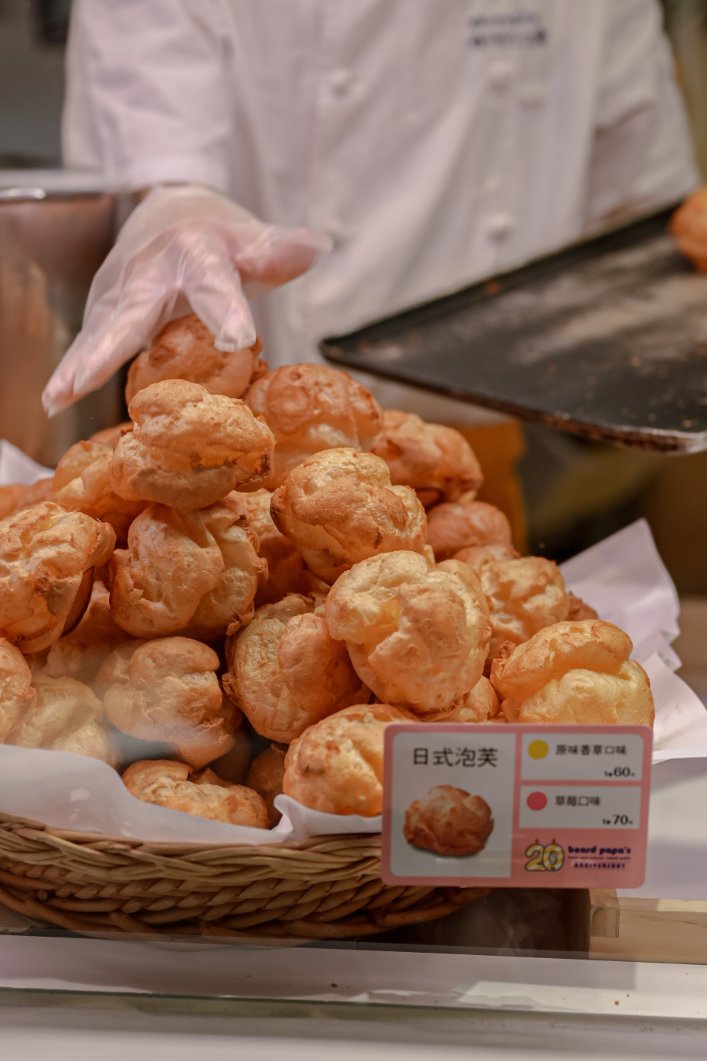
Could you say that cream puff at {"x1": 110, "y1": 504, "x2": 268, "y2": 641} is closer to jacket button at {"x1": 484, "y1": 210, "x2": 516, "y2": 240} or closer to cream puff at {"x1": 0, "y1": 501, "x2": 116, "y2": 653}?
cream puff at {"x1": 0, "y1": 501, "x2": 116, "y2": 653}

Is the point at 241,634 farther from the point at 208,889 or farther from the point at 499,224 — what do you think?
the point at 499,224

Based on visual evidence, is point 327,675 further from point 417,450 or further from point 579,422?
point 579,422

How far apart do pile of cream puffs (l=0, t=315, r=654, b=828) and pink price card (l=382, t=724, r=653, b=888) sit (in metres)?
0.03

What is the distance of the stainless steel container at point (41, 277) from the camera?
1.31 metres

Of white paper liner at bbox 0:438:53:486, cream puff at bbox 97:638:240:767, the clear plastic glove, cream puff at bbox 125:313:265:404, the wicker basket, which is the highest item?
the clear plastic glove

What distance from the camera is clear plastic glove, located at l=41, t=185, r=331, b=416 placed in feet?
3.53

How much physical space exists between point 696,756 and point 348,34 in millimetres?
1506

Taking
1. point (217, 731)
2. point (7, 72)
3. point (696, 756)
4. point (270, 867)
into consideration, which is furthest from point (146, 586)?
point (7, 72)

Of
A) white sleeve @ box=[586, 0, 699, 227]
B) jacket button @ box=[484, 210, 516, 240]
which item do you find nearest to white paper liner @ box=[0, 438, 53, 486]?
jacket button @ box=[484, 210, 516, 240]

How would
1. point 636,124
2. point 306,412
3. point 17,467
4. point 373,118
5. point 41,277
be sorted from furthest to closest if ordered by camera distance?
point 636,124 < point 373,118 < point 41,277 < point 17,467 < point 306,412

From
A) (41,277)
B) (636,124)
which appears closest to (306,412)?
(41,277)

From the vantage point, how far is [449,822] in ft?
2.48

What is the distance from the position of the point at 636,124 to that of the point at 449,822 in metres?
1.98

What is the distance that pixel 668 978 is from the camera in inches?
32.2
